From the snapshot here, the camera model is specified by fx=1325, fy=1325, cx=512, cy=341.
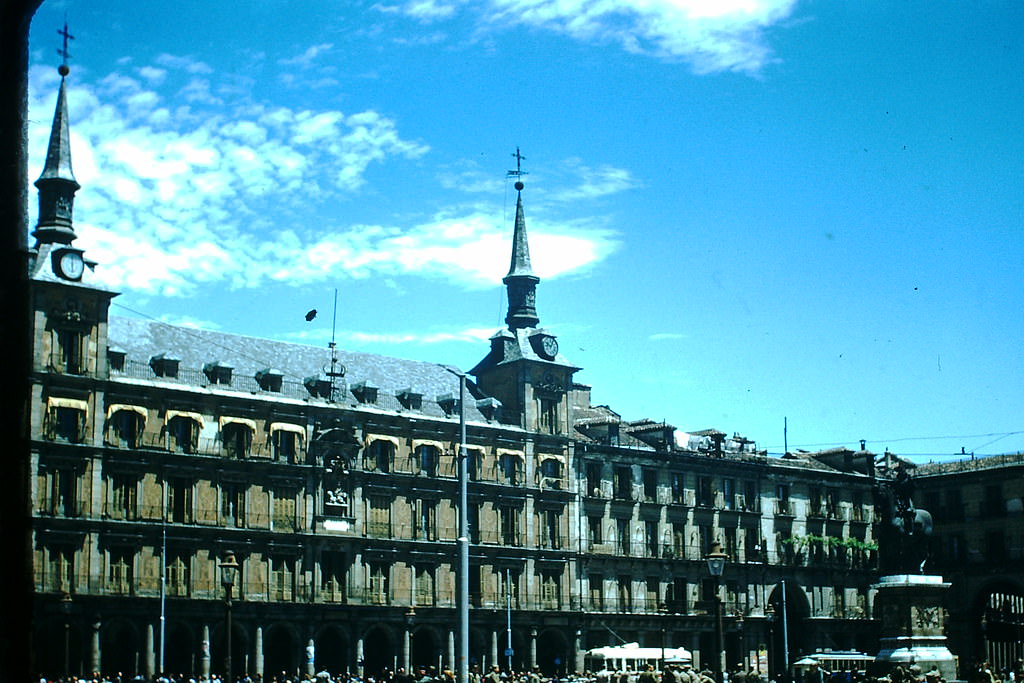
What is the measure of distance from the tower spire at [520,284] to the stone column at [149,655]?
3170 cm

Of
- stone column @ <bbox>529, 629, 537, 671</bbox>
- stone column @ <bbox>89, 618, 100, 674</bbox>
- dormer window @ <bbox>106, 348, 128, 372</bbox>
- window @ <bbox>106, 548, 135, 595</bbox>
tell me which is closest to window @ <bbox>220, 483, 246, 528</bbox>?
window @ <bbox>106, 548, 135, 595</bbox>

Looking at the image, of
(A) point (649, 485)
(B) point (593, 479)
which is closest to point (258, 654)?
(B) point (593, 479)

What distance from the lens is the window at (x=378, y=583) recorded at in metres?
70.9

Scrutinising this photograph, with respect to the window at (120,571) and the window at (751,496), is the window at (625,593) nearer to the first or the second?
the window at (751,496)

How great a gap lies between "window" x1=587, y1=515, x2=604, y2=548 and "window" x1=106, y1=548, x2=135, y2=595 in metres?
28.9

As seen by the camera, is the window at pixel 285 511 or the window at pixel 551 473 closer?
the window at pixel 285 511

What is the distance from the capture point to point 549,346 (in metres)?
82.8

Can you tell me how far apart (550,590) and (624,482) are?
9080 mm

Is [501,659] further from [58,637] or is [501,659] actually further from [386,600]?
[58,637]

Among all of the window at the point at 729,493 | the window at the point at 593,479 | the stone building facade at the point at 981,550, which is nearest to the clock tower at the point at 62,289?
the window at the point at 593,479

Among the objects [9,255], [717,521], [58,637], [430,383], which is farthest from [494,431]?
[9,255]

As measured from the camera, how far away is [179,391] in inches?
2586

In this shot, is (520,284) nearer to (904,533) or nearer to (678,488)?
(678,488)

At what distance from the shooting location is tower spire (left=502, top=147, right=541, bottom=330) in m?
84.8
